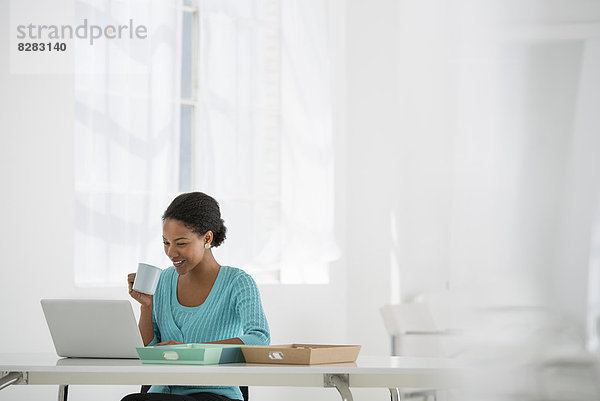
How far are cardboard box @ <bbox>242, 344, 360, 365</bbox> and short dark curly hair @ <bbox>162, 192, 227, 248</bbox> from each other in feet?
1.96

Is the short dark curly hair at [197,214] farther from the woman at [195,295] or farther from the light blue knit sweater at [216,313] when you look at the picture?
the light blue knit sweater at [216,313]

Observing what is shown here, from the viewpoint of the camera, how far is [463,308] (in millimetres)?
322

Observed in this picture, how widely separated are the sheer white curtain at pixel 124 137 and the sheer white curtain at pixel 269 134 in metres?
0.23

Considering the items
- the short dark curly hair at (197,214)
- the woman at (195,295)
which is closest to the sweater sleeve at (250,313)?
the woman at (195,295)

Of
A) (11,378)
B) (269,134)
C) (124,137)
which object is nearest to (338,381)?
(11,378)

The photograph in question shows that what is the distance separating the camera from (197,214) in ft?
7.61

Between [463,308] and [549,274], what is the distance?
0.18 ft

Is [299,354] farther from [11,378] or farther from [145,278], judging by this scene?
[11,378]

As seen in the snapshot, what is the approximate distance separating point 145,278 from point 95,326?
0.59 feet

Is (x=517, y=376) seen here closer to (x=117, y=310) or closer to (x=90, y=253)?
(x=117, y=310)

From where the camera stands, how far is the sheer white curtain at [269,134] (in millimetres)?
3904

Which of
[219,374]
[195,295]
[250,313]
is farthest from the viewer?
[195,295]

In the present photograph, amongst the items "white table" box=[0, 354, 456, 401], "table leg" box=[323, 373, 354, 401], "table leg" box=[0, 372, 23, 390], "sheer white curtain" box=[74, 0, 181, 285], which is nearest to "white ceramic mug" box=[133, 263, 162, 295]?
"white table" box=[0, 354, 456, 401]

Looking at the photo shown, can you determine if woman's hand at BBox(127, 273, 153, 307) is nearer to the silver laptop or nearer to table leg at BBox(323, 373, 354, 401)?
the silver laptop
